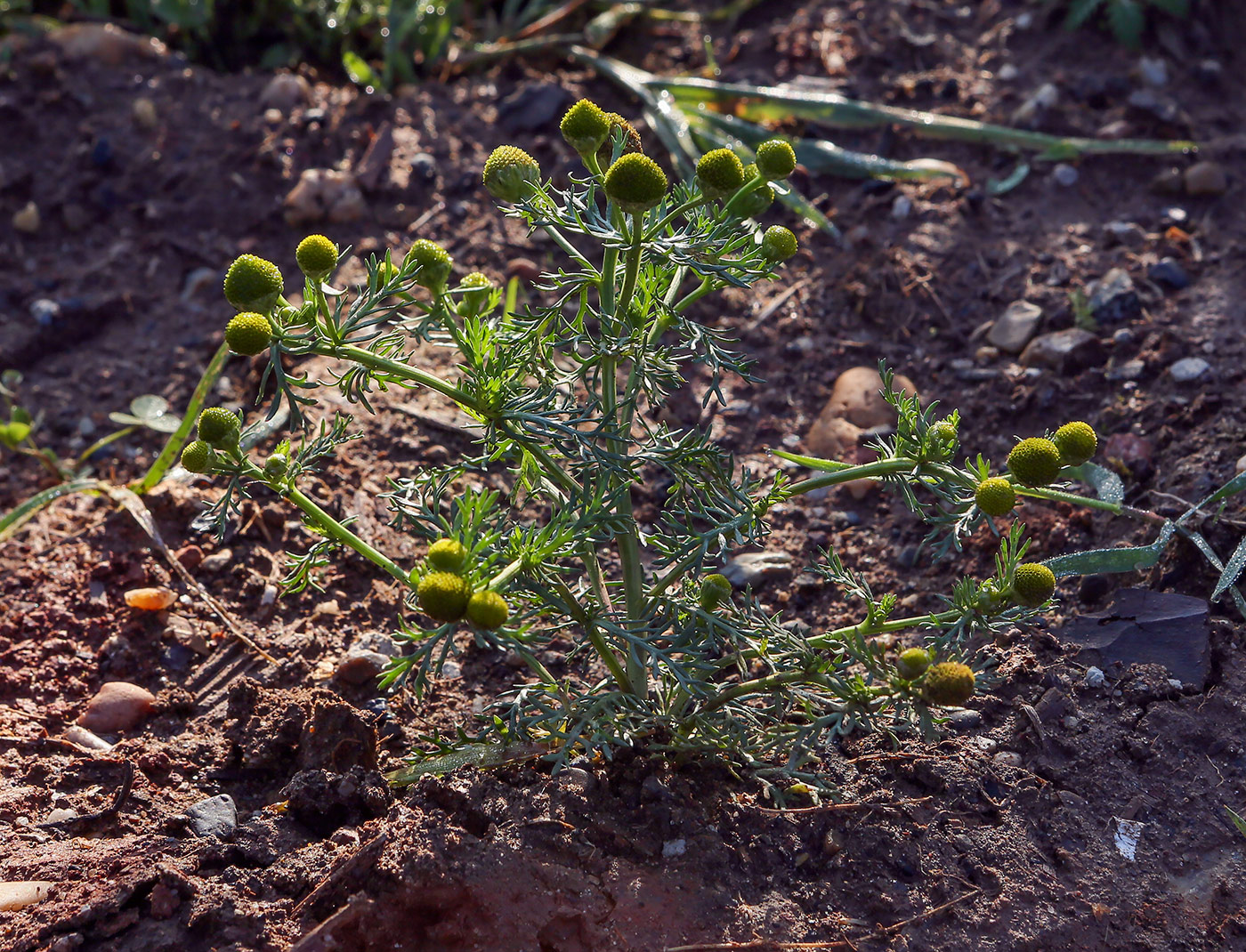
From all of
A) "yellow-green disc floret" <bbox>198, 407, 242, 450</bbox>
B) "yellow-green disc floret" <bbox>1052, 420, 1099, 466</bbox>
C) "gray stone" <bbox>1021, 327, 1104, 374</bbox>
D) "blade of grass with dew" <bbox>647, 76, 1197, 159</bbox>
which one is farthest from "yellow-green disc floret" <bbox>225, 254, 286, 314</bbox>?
"blade of grass with dew" <bbox>647, 76, 1197, 159</bbox>

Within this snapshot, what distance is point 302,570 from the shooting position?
211 centimetres

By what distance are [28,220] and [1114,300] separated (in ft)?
12.4

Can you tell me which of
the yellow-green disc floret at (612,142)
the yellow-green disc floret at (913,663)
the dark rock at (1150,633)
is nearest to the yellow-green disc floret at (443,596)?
the yellow-green disc floret at (913,663)

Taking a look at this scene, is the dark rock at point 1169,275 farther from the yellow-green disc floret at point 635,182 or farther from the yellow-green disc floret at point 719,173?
the yellow-green disc floret at point 635,182

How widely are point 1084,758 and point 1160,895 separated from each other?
0.31 meters

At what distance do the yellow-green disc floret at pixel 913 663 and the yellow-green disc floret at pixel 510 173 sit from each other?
1.04 m

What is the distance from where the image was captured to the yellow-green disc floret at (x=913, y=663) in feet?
5.93

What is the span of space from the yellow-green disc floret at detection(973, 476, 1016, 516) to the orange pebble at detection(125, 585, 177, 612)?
201 cm

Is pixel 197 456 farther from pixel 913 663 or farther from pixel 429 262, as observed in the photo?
pixel 913 663

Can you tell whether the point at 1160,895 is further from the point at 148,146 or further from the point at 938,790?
the point at 148,146

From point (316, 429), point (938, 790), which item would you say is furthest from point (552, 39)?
point (938, 790)

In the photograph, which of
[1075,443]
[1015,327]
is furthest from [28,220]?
[1075,443]

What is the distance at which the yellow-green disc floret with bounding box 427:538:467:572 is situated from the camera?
1.68m

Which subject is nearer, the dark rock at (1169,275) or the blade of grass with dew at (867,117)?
the dark rock at (1169,275)
